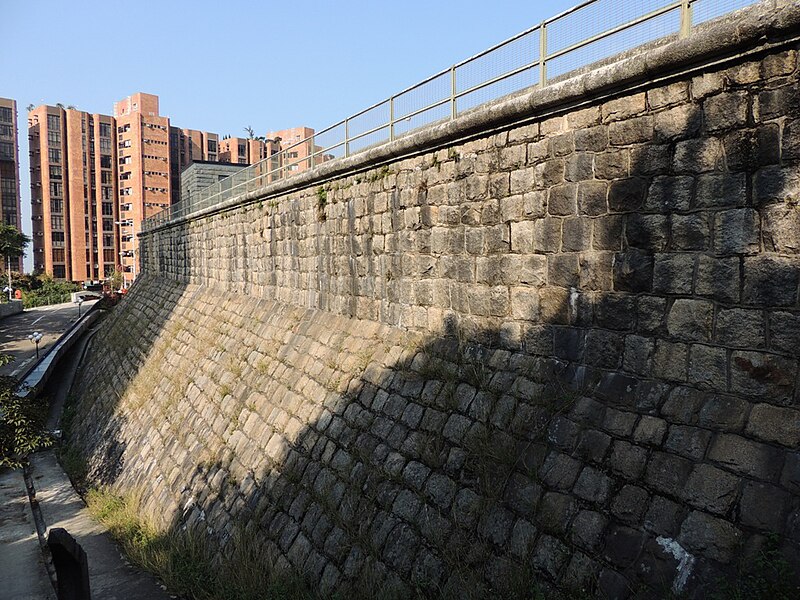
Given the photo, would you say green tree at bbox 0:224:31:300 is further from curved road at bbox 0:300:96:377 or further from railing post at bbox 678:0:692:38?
railing post at bbox 678:0:692:38

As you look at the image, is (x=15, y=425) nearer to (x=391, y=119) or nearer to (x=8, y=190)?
(x=391, y=119)

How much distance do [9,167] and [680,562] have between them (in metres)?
104

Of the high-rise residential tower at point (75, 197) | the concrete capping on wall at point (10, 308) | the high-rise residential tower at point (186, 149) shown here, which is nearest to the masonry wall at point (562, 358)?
the concrete capping on wall at point (10, 308)

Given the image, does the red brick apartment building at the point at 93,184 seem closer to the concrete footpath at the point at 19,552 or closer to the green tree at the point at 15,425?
the concrete footpath at the point at 19,552

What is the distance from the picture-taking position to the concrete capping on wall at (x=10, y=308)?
45.2 m

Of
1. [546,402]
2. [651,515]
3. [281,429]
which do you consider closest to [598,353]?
[546,402]

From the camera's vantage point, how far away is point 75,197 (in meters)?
75.1

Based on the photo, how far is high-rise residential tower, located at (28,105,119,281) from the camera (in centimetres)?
7481

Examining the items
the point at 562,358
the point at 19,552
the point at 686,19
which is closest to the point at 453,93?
the point at 686,19

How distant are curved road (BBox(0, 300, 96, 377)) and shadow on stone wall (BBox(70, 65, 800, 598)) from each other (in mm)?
24986

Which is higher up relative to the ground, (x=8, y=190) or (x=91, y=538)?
(x=8, y=190)

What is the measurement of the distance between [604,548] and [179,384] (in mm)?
13330

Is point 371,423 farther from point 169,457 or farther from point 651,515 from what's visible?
point 169,457

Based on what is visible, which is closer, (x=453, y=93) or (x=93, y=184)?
(x=453, y=93)
